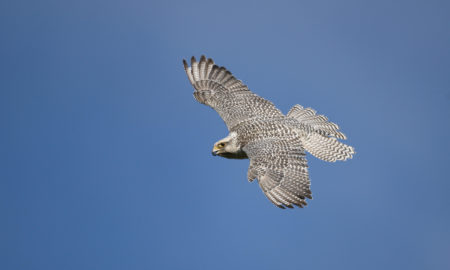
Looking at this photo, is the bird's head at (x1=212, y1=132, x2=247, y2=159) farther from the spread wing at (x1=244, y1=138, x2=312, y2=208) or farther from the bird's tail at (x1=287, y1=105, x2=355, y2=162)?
the bird's tail at (x1=287, y1=105, x2=355, y2=162)

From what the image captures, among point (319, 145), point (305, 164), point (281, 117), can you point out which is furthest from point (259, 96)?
point (305, 164)

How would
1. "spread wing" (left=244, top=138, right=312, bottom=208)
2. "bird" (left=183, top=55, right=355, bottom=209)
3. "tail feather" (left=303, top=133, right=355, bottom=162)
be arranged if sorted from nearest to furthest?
"spread wing" (left=244, top=138, right=312, bottom=208) < "bird" (left=183, top=55, right=355, bottom=209) < "tail feather" (left=303, top=133, right=355, bottom=162)

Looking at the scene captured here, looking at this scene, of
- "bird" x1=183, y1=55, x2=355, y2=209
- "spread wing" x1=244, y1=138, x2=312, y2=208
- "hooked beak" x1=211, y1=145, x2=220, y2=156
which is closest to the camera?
"spread wing" x1=244, y1=138, x2=312, y2=208

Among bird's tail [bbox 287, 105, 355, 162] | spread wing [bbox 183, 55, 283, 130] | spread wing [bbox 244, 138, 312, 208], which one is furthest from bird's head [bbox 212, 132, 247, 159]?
bird's tail [bbox 287, 105, 355, 162]

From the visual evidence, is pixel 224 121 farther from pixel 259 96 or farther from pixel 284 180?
pixel 284 180

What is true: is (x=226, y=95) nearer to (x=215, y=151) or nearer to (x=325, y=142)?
(x=215, y=151)

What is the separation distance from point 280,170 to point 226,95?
3.80 meters

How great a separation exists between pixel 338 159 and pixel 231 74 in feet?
12.6

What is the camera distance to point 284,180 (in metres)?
11.7

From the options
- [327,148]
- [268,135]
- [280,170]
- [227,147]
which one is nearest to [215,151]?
[227,147]

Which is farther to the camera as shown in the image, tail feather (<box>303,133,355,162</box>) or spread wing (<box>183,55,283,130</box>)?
spread wing (<box>183,55,283,130</box>)

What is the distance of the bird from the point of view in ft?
38.3

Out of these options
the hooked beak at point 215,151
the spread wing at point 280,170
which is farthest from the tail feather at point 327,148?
the hooked beak at point 215,151

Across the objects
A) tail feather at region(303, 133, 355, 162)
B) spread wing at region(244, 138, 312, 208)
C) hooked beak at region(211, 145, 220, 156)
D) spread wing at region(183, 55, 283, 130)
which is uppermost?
spread wing at region(183, 55, 283, 130)
